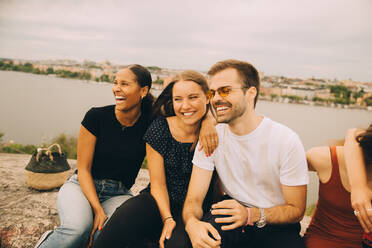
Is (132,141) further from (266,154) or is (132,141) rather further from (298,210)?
(298,210)

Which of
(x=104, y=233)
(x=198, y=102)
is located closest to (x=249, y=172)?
(x=198, y=102)

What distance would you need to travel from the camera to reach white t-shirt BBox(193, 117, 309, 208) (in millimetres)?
2041

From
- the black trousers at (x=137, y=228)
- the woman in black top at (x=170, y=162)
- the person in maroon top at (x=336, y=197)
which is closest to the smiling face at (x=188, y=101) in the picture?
the woman in black top at (x=170, y=162)

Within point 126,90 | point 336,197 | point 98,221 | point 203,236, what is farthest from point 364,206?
point 126,90

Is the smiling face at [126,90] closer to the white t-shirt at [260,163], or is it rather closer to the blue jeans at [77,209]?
the blue jeans at [77,209]

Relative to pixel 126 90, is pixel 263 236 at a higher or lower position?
lower

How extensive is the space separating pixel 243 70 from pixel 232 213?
1279 mm

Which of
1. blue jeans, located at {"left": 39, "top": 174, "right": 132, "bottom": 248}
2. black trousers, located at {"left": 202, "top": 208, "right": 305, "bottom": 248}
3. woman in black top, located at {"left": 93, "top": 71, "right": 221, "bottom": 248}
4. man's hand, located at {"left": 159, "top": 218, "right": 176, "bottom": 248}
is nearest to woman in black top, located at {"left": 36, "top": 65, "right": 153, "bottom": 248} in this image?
blue jeans, located at {"left": 39, "top": 174, "right": 132, "bottom": 248}

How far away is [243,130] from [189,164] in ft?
2.03

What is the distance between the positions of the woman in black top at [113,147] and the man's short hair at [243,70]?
0.97 metres

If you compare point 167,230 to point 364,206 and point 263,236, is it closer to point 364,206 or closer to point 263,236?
point 263,236

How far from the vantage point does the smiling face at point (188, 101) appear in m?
2.44

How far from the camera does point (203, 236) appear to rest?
72.5 inches

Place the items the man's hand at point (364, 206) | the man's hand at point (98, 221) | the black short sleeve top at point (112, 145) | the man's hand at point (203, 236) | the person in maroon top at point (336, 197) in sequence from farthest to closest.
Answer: the black short sleeve top at point (112, 145) < the man's hand at point (98, 221) < the person in maroon top at point (336, 197) < the man's hand at point (203, 236) < the man's hand at point (364, 206)
